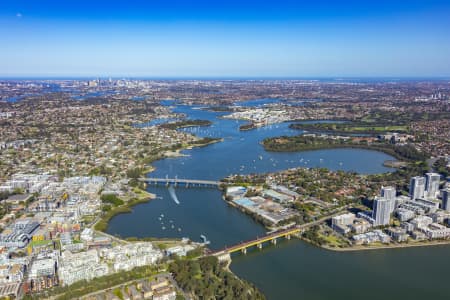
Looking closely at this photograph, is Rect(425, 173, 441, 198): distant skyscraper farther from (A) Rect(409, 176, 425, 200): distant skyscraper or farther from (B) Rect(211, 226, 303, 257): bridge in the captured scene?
(B) Rect(211, 226, 303, 257): bridge

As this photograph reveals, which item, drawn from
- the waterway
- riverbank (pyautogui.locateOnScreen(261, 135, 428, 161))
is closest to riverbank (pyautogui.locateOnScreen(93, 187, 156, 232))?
the waterway

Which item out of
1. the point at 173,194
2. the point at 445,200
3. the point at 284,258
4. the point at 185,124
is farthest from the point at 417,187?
the point at 185,124

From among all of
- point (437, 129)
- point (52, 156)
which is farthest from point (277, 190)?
point (437, 129)

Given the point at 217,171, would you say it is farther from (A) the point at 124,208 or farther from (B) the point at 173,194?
(A) the point at 124,208

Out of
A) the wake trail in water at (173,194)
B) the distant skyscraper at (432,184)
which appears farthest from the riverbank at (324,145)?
the wake trail in water at (173,194)

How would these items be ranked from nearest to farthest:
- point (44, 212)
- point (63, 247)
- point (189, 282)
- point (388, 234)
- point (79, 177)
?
point (189, 282) < point (63, 247) < point (388, 234) < point (44, 212) < point (79, 177)

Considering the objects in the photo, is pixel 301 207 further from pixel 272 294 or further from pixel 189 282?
pixel 189 282
